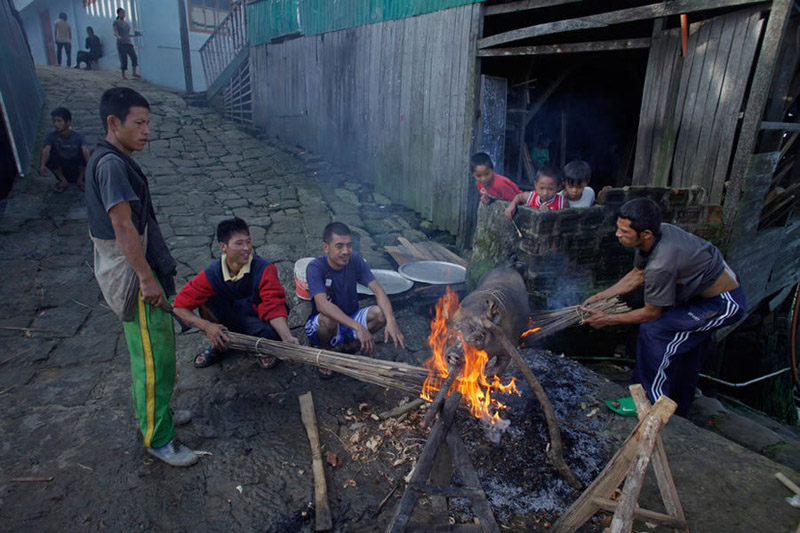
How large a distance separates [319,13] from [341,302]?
9745mm

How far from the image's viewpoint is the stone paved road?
2.99 metres

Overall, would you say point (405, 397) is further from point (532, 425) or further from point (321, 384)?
point (532, 425)

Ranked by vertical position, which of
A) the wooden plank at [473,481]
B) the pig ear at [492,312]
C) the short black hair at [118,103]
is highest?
the short black hair at [118,103]

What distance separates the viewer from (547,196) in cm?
545

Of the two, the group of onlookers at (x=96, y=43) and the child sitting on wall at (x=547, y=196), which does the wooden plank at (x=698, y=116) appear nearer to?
the child sitting on wall at (x=547, y=196)

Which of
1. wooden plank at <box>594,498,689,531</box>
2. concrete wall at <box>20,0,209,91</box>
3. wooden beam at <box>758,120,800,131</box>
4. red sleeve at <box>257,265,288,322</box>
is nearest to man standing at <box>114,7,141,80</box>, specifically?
concrete wall at <box>20,0,209,91</box>

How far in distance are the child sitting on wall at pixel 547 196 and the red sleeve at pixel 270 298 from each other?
9.01 ft

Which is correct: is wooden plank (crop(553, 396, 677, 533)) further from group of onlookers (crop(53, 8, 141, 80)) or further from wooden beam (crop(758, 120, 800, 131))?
group of onlookers (crop(53, 8, 141, 80))

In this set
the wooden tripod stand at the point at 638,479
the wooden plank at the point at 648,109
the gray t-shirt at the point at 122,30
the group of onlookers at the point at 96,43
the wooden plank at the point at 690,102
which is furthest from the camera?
the group of onlookers at the point at 96,43

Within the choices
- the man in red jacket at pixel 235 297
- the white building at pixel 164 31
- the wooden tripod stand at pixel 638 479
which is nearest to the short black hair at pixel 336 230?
the man in red jacket at pixel 235 297

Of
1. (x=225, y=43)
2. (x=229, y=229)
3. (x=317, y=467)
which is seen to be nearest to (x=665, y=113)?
(x=229, y=229)

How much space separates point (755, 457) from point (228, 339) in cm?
422

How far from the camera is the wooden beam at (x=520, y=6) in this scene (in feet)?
19.5

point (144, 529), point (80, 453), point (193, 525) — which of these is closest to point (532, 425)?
point (193, 525)
